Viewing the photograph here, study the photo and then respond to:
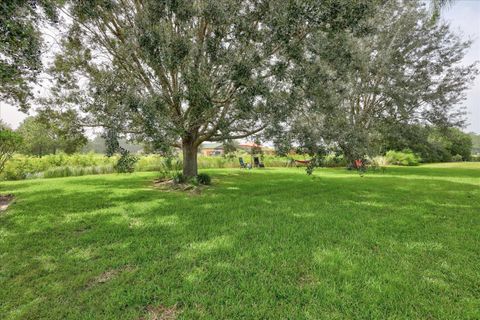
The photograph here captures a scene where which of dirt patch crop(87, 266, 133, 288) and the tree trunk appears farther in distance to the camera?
the tree trunk

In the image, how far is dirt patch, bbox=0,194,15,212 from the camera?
6469 millimetres

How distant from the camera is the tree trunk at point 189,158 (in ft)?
33.4

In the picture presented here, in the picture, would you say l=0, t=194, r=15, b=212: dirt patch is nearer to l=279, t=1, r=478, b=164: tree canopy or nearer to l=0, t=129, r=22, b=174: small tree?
l=0, t=129, r=22, b=174: small tree

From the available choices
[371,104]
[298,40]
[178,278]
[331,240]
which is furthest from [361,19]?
[371,104]

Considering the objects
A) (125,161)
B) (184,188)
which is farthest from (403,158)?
(125,161)

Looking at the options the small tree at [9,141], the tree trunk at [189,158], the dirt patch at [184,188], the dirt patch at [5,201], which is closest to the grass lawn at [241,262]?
the dirt patch at [5,201]

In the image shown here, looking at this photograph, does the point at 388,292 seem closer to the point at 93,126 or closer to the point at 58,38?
the point at 93,126

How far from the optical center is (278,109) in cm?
712

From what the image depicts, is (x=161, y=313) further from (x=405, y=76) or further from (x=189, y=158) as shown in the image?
(x=405, y=76)

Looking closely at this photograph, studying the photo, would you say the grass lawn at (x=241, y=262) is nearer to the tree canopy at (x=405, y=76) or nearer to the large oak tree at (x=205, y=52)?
the large oak tree at (x=205, y=52)

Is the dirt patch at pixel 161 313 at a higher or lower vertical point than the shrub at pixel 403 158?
lower

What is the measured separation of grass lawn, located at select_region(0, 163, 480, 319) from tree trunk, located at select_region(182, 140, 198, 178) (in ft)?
13.4

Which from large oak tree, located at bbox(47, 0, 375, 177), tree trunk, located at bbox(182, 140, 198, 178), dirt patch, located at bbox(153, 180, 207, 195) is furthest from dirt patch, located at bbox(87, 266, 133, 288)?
tree trunk, located at bbox(182, 140, 198, 178)

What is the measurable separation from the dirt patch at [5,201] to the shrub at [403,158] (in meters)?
30.6
